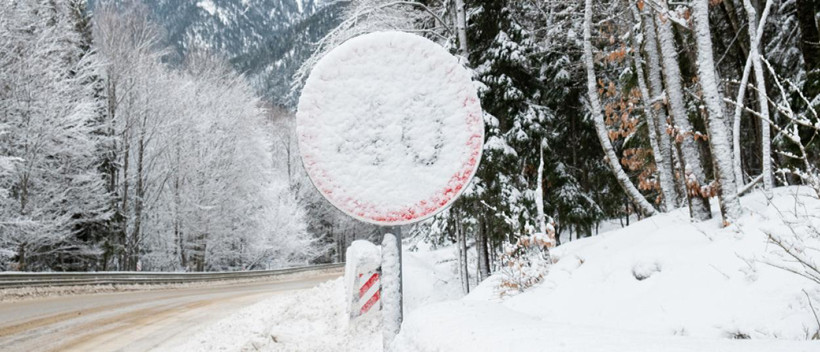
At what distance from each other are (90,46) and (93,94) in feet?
7.32

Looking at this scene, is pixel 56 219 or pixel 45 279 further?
pixel 56 219

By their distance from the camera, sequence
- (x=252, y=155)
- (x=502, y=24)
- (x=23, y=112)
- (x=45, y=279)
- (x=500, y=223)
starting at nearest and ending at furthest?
(x=500, y=223) < (x=502, y=24) < (x=45, y=279) < (x=23, y=112) < (x=252, y=155)

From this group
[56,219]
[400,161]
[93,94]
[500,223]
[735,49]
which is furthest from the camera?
[93,94]

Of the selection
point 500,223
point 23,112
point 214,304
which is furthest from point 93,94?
point 500,223

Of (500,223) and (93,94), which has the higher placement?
(93,94)

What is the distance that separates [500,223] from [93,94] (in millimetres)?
17665

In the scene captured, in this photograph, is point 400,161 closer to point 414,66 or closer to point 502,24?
point 414,66

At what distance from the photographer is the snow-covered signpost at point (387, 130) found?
1742 millimetres

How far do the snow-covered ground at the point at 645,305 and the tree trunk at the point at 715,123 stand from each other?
0.70 ft

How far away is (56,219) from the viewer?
57.2ft

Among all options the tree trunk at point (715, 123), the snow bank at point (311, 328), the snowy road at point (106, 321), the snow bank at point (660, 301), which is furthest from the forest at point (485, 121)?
the snowy road at point (106, 321)

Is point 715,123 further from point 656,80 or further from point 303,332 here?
point 303,332

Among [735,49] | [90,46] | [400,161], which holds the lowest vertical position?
[400,161]

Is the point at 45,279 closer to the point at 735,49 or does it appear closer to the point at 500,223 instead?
the point at 500,223
